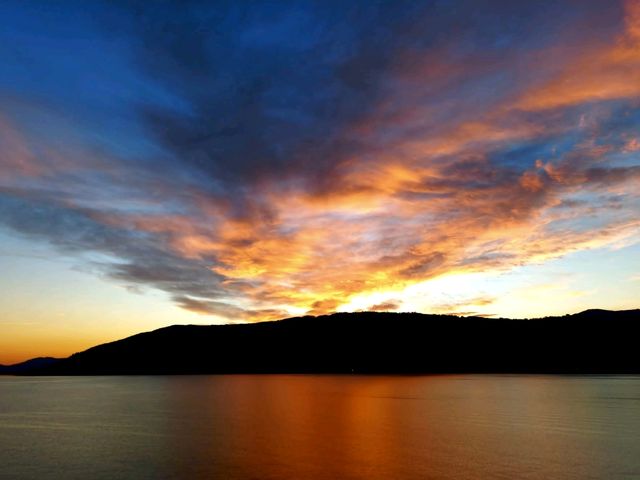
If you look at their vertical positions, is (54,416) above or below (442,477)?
above

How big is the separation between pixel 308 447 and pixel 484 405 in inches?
1792

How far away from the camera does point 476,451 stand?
3803 centimetres

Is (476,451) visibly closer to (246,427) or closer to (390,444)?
(390,444)

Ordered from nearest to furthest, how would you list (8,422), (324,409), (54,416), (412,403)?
(8,422) → (54,416) → (324,409) → (412,403)

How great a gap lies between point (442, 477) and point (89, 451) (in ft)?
88.9

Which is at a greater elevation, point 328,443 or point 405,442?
point 328,443

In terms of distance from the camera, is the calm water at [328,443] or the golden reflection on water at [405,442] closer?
the calm water at [328,443]

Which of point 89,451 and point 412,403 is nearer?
point 89,451

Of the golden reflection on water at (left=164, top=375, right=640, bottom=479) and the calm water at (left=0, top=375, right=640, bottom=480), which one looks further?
the golden reflection on water at (left=164, top=375, right=640, bottom=479)

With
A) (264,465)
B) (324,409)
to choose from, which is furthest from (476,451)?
(324,409)

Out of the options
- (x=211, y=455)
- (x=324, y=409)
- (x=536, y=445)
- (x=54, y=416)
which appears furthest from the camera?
(x=324, y=409)

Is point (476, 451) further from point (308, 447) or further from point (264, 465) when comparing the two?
point (264, 465)

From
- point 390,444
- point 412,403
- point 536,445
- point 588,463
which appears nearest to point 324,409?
point 412,403

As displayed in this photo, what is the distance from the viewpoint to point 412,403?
273ft
